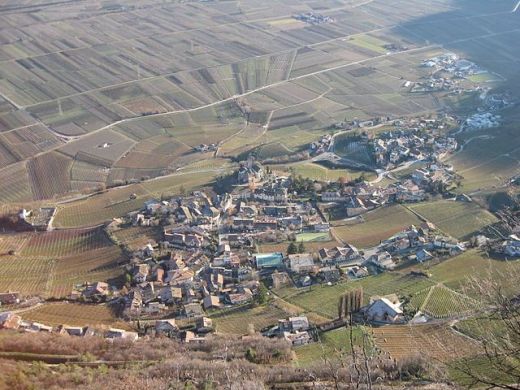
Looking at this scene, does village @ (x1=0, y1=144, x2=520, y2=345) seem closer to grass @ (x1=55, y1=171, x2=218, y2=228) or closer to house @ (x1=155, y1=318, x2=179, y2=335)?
house @ (x1=155, y1=318, x2=179, y2=335)

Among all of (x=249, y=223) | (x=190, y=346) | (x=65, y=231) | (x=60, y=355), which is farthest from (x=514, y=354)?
(x=65, y=231)

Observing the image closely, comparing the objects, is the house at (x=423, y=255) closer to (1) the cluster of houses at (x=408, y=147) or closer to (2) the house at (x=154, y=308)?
(2) the house at (x=154, y=308)

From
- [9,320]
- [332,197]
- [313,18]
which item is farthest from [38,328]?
[313,18]

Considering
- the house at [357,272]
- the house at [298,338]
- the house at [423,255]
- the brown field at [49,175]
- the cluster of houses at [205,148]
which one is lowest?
the cluster of houses at [205,148]

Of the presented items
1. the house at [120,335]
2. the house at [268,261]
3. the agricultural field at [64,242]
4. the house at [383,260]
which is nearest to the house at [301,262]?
the house at [268,261]

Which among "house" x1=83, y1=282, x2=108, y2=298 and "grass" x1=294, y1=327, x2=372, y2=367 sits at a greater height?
"grass" x1=294, y1=327, x2=372, y2=367

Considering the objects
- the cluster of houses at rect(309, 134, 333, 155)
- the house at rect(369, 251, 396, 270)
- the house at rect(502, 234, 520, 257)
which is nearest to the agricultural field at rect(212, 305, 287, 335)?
the house at rect(369, 251, 396, 270)
